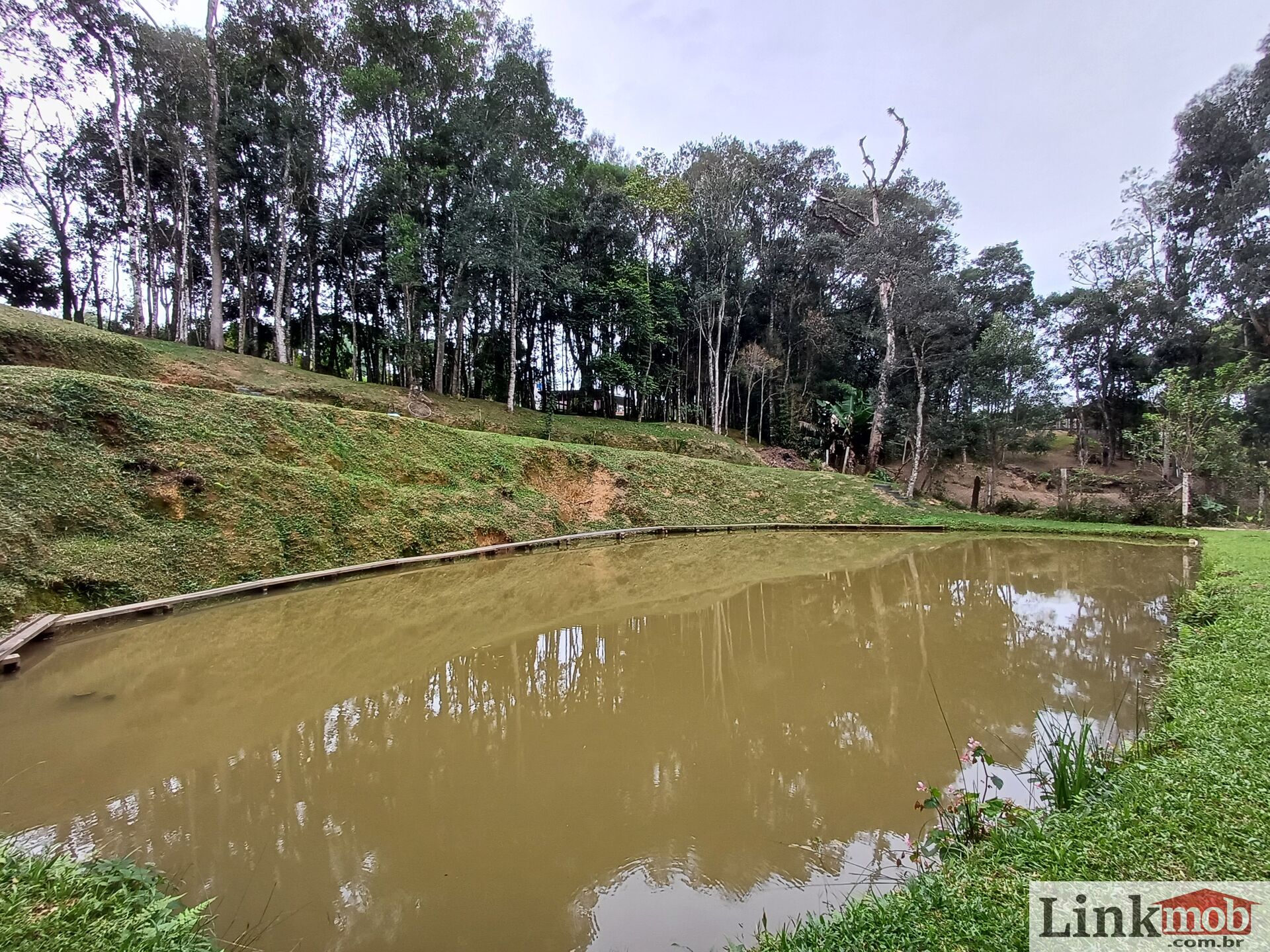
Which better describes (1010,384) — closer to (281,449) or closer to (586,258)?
(586,258)

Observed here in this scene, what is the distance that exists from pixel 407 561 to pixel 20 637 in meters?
4.45

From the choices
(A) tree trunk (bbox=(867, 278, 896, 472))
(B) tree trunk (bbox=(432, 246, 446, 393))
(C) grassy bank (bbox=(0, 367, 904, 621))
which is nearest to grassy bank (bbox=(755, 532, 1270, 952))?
(C) grassy bank (bbox=(0, 367, 904, 621))

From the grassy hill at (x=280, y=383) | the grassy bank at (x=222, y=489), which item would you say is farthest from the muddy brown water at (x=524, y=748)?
the grassy hill at (x=280, y=383)

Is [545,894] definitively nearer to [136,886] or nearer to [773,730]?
[136,886]

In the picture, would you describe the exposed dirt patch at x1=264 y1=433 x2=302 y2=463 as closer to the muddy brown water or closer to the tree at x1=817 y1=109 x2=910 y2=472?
the muddy brown water

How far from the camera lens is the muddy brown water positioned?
2.31 metres

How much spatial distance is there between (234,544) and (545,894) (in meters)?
7.25

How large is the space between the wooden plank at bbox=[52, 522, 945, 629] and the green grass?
4716mm

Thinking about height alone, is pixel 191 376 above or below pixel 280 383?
below

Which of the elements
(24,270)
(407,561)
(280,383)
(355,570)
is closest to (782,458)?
(407,561)

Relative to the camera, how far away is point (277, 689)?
172 inches

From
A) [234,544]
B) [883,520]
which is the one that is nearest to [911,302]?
[883,520]

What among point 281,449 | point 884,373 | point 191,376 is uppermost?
point 884,373

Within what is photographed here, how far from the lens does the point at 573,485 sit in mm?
13570
